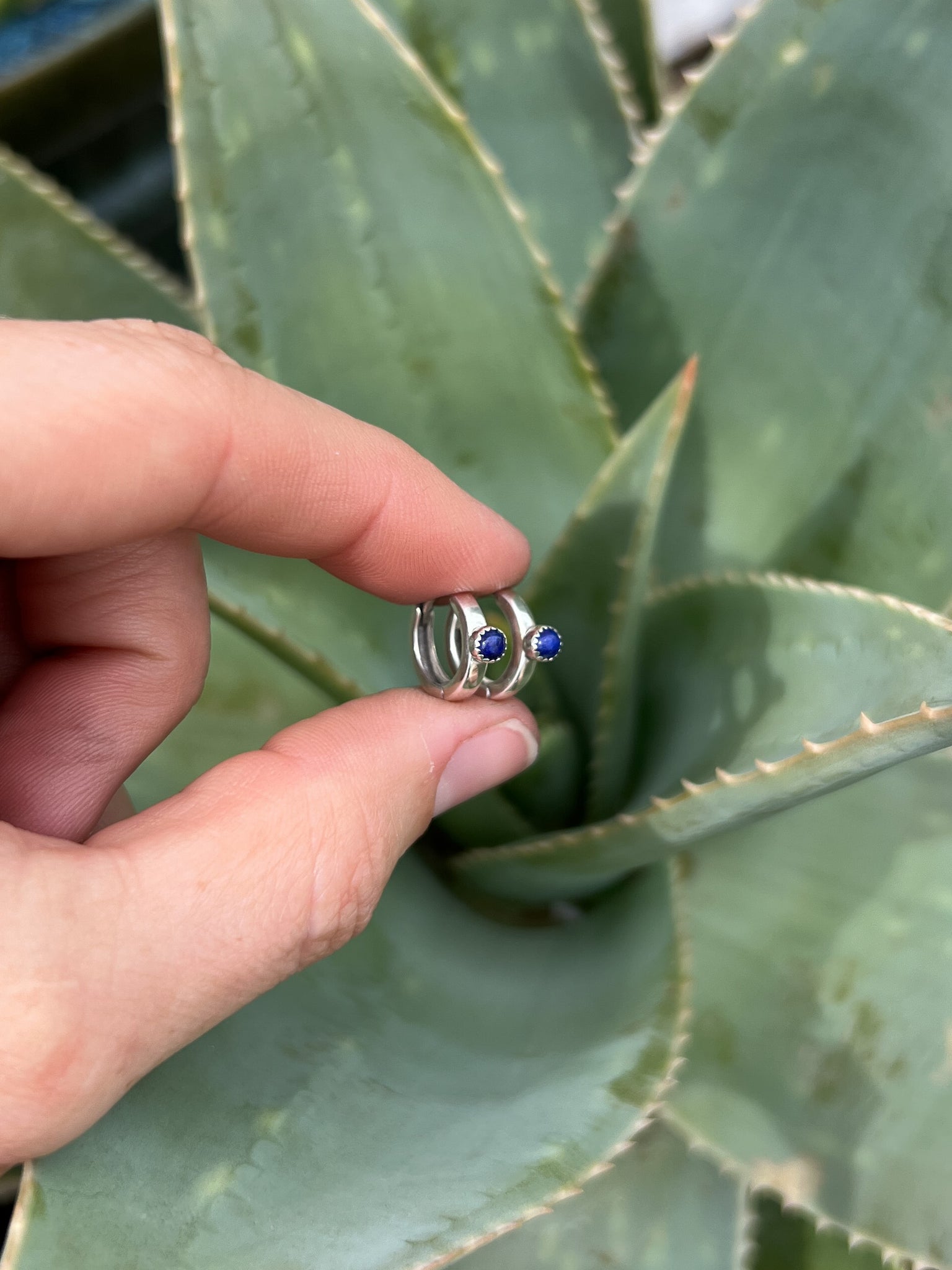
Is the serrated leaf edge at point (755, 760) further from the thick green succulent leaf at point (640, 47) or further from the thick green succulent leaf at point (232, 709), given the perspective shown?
the thick green succulent leaf at point (640, 47)

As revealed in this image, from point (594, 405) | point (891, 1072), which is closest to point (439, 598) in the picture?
point (594, 405)

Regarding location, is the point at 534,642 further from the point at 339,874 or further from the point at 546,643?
the point at 339,874

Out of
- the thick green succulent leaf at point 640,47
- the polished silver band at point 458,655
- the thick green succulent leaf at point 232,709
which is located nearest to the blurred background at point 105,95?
the thick green succulent leaf at point 640,47

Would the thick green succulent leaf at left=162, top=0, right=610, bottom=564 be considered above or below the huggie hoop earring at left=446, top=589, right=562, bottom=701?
above

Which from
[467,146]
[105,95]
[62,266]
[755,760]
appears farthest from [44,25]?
[755,760]

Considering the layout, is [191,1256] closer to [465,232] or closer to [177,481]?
[177,481]

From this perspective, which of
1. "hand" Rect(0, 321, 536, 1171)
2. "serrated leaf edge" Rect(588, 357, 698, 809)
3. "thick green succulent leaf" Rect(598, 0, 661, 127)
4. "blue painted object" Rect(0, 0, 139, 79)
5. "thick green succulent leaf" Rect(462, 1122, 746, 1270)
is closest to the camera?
"hand" Rect(0, 321, 536, 1171)

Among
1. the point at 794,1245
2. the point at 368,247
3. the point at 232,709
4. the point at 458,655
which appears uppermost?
the point at 368,247

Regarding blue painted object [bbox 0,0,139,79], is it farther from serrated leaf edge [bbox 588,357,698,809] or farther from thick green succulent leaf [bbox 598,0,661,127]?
serrated leaf edge [bbox 588,357,698,809]

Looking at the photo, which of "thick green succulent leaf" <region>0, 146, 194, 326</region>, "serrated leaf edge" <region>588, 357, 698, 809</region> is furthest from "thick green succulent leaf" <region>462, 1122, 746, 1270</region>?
"thick green succulent leaf" <region>0, 146, 194, 326</region>
